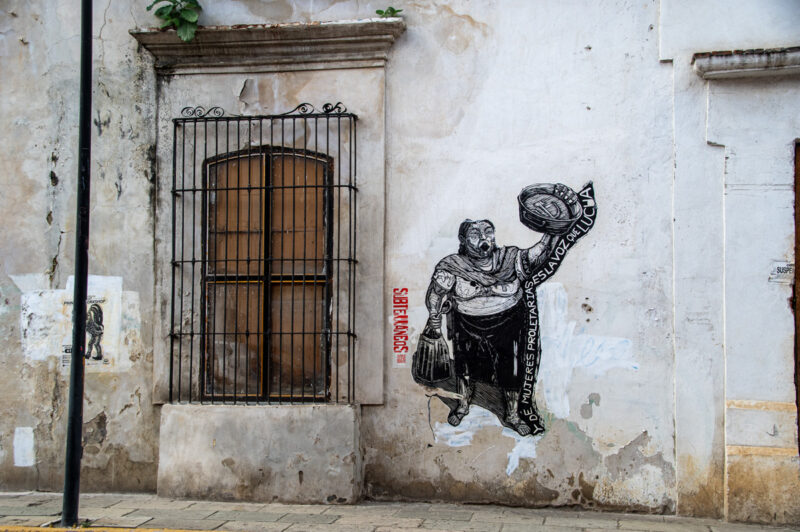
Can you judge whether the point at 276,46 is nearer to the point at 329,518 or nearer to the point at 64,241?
the point at 64,241

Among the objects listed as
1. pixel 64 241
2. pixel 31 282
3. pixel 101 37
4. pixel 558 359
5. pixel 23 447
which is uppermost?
pixel 101 37

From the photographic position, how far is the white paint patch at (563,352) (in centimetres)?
658

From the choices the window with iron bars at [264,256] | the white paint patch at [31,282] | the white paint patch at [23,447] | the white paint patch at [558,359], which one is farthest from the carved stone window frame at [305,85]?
the white paint patch at [23,447]

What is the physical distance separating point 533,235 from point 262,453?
2.88 meters

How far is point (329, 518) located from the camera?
20.4 feet

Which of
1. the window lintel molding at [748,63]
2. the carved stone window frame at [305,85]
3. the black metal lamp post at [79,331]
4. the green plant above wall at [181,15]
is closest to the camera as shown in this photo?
the black metal lamp post at [79,331]

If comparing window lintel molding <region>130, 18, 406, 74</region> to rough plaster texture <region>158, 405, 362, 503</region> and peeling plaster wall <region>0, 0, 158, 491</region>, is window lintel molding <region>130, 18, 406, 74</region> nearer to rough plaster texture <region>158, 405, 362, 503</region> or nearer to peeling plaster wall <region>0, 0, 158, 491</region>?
peeling plaster wall <region>0, 0, 158, 491</region>

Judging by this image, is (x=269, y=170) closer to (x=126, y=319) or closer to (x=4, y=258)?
(x=126, y=319)

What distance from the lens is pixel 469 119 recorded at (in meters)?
6.91

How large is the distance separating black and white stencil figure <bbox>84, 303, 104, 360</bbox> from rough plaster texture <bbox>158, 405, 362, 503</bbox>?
0.96 m

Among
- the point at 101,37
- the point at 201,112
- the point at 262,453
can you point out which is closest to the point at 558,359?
the point at 262,453

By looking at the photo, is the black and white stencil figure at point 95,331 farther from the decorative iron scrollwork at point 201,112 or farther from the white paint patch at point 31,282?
the decorative iron scrollwork at point 201,112

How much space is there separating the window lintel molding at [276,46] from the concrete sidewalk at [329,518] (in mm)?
3743

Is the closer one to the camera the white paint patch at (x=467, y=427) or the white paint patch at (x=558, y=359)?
the white paint patch at (x=558, y=359)
